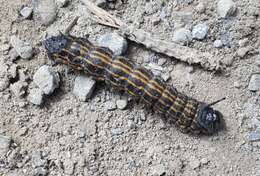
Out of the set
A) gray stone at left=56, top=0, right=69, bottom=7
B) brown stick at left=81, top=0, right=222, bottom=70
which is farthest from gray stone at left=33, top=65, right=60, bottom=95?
brown stick at left=81, top=0, right=222, bottom=70

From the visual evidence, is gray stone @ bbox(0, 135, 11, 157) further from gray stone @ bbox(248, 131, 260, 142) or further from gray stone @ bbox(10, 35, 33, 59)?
gray stone @ bbox(248, 131, 260, 142)

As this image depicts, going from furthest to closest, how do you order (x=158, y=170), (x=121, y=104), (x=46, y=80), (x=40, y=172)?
(x=121, y=104) → (x=46, y=80) → (x=158, y=170) → (x=40, y=172)

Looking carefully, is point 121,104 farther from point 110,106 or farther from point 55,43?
point 55,43

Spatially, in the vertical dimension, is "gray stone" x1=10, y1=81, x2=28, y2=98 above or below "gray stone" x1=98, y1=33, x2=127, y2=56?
below

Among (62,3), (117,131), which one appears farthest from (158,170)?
(62,3)

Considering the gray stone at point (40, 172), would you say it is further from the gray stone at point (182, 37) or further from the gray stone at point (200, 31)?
the gray stone at point (200, 31)

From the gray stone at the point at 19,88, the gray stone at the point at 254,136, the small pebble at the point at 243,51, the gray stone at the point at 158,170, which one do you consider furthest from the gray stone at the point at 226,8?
the gray stone at the point at 19,88
